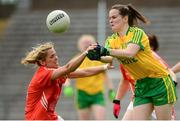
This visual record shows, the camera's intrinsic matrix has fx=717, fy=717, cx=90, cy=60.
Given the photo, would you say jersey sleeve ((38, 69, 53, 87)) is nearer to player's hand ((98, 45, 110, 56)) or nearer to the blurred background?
player's hand ((98, 45, 110, 56))

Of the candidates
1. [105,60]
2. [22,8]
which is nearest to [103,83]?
[105,60]

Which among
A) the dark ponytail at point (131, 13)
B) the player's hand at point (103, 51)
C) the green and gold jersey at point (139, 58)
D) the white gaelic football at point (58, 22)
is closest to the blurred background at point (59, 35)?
the dark ponytail at point (131, 13)

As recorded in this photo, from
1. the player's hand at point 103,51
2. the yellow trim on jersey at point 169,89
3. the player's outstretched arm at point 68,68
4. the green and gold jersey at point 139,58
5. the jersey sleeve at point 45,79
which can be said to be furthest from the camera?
the yellow trim on jersey at point 169,89

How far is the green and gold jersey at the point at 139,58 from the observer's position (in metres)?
7.60

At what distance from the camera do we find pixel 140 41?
757 cm

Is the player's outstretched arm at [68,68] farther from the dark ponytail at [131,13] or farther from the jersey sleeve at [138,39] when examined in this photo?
the dark ponytail at [131,13]

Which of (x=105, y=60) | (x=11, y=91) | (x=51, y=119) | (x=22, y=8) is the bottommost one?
(x=11, y=91)

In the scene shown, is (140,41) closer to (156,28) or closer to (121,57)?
(121,57)

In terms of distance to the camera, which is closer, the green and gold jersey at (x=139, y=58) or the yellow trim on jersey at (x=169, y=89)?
the green and gold jersey at (x=139, y=58)

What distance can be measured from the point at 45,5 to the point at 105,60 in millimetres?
13087

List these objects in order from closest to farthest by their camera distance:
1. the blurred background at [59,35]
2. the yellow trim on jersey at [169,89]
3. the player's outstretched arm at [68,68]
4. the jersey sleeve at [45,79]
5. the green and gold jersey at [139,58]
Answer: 1. the player's outstretched arm at [68,68]
2. the green and gold jersey at [139,58]
3. the jersey sleeve at [45,79]
4. the yellow trim on jersey at [169,89]
5. the blurred background at [59,35]

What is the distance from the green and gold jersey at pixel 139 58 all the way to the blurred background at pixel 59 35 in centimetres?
811

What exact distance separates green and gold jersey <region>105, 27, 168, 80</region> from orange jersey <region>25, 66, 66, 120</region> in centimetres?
Result: 74

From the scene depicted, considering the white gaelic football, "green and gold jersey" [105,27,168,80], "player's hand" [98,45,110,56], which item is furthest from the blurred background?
"player's hand" [98,45,110,56]
